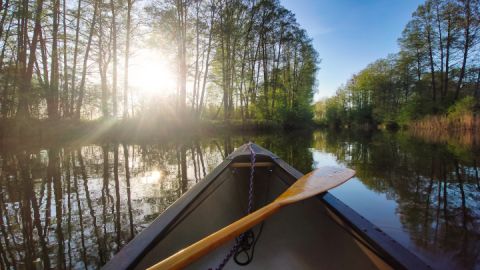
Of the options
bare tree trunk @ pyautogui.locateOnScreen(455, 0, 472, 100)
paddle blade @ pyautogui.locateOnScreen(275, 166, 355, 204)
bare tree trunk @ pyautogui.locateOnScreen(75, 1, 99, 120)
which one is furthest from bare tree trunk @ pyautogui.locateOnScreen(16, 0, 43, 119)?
bare tree trunk @ pyautogui.locateOnScreen(455, 0, 472, 100)

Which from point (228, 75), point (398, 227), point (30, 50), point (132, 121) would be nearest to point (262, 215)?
point (398, 227)

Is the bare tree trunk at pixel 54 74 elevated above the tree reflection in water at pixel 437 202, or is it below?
above

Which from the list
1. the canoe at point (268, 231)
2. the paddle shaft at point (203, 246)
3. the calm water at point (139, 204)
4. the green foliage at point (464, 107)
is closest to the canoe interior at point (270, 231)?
the canoe at point (268, 231)

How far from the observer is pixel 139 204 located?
3.28 m

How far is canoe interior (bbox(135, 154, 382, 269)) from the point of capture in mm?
1323

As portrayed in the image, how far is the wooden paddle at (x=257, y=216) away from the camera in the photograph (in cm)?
80

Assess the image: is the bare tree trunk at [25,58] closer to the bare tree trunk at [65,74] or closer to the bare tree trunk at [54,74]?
the bare tree trunk at [54,74]

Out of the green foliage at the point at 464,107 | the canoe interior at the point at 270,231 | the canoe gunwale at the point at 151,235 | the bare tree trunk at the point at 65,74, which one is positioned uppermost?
the bare tree trunk at the point at 65,74

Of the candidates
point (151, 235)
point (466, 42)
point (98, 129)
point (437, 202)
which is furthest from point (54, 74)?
point (466, 42)

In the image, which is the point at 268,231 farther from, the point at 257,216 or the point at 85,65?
the point at 85,65

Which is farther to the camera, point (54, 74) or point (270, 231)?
point (54, 74)

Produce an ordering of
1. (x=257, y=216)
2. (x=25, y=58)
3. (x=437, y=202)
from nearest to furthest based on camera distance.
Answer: (x=257, y=216), (x=437, y=202), (x=25, y=58)

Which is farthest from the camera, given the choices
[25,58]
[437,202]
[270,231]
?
[25,58]

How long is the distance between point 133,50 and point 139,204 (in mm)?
13694
